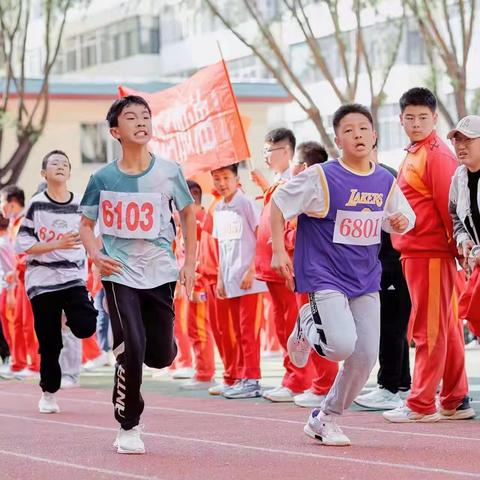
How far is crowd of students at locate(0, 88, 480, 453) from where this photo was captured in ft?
28.9

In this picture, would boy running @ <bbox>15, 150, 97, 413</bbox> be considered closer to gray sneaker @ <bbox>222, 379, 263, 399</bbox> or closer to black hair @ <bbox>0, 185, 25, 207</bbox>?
gray sneaker @ <bbox>222, 379, 263, 399</bbox>

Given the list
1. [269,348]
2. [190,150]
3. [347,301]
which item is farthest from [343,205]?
[269,348]

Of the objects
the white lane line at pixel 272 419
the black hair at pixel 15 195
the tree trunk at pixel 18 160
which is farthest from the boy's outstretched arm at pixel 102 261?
the tree trunk at pixel 18 160

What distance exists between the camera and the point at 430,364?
10.1 meters

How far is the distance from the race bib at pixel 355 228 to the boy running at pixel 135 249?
0.90 metres

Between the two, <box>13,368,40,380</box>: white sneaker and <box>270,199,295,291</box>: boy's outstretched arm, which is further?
<box>13,368,40,380</box>: white sneaker

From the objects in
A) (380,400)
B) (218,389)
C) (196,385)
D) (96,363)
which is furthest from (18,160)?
(380,400)

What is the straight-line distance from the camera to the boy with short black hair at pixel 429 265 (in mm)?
10062

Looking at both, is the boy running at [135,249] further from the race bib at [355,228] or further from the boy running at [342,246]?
the race bib at [355,228]

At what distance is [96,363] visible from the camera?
1786cm

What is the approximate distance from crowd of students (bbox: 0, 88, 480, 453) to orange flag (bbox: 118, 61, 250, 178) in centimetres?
90

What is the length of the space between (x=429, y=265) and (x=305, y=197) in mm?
1502

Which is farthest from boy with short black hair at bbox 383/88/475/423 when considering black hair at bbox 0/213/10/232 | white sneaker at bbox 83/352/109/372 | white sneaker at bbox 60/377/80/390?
black hair at bbox 0/213/10/232

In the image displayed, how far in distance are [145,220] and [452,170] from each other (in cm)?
242
